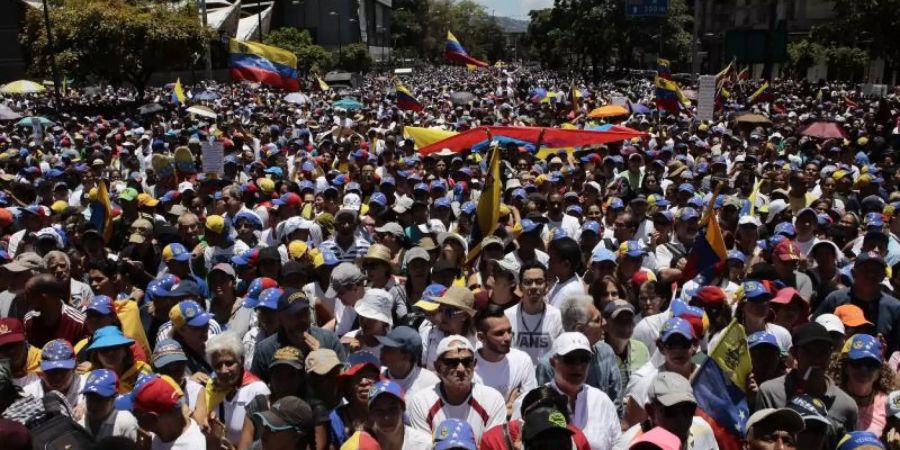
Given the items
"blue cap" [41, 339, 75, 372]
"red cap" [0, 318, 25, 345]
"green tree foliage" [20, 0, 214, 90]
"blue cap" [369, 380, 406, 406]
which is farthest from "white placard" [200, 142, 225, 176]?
"green tree foliage" [20, 0, 214, 90]

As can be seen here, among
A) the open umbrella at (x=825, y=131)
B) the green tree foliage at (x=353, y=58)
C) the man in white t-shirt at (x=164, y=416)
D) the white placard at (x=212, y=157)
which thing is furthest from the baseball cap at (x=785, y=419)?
the green tree foliage at (x=353, y=58)

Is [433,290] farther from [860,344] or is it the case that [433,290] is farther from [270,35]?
[270,35]

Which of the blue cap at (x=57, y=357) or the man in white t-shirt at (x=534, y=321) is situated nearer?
the blue cap at (x=57, y=357)

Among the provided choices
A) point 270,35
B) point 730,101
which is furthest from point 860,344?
point 270,35

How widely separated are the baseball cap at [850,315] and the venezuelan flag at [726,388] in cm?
120

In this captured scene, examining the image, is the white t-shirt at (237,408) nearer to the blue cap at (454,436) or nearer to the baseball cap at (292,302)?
the baseball cap at (292,302)

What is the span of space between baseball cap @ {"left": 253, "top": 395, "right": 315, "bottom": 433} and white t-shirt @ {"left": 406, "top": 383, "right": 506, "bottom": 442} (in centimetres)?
60

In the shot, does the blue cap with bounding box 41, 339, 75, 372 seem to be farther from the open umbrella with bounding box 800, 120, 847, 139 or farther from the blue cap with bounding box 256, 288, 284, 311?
the open umbrella with bounding box 800, 120, 847, 139

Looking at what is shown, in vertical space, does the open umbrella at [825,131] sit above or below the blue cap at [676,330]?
above

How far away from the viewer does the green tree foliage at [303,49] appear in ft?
172

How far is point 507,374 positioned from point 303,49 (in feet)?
Answer: 171

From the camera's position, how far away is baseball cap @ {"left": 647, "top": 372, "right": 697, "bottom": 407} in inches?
134

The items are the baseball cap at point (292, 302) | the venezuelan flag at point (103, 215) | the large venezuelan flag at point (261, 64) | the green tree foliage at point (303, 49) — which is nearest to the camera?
the baseball cap at point (292, 302)

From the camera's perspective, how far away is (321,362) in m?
4.06
